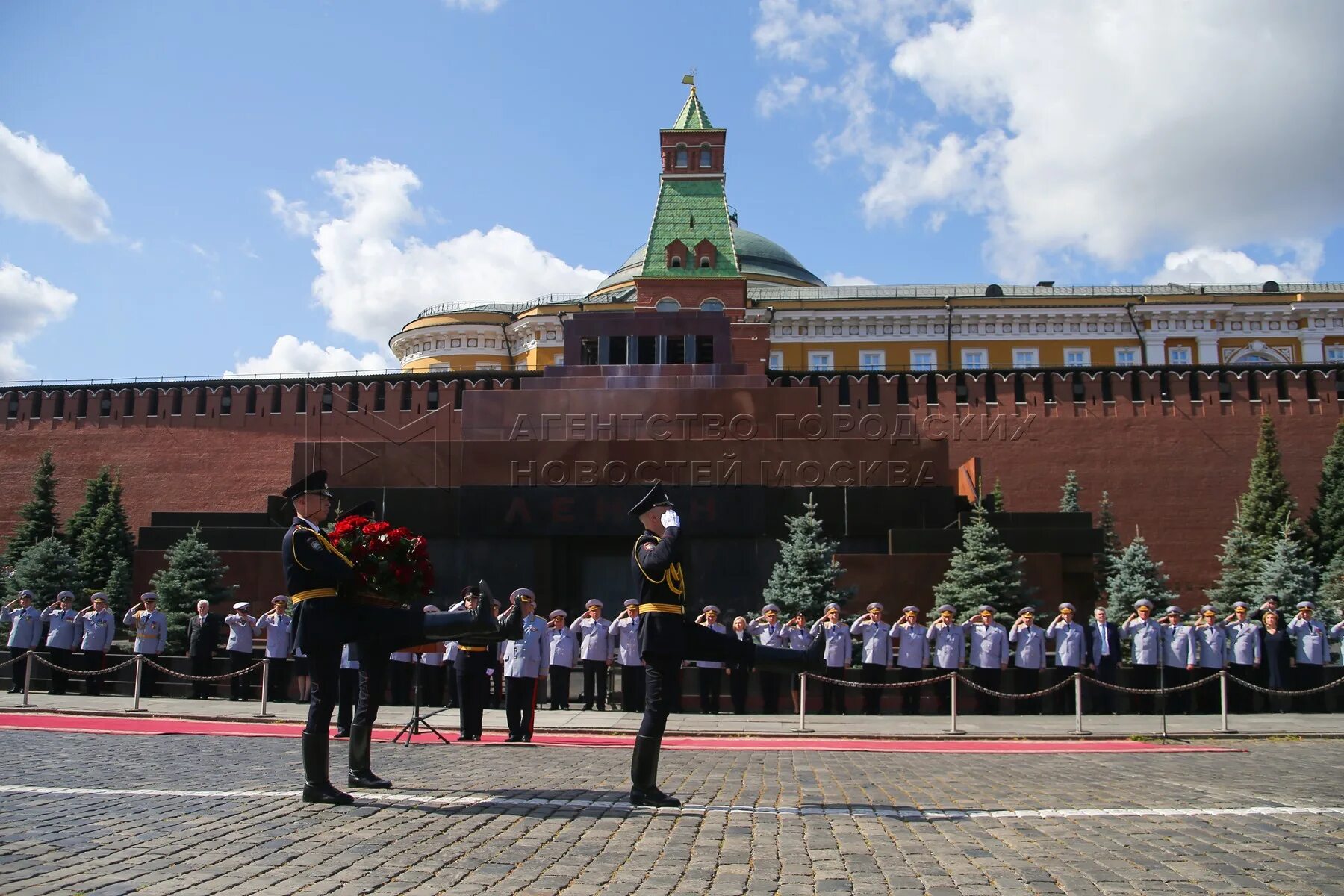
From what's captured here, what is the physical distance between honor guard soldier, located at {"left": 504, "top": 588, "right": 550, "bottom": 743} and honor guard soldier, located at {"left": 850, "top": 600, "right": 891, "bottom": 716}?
170 inches

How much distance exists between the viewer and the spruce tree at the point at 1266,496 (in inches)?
1084

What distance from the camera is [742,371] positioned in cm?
2145

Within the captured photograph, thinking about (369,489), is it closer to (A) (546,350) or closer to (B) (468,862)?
(B) (468,862)

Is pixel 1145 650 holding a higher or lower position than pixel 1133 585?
lower

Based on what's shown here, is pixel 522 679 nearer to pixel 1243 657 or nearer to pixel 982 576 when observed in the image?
pixel 982 576

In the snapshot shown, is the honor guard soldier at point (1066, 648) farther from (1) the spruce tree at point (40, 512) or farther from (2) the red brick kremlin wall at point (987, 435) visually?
(1) the spruce tree at point (40, 512)

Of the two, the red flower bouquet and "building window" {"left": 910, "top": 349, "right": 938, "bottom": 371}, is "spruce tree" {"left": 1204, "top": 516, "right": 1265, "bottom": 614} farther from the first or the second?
the red flower bouquet

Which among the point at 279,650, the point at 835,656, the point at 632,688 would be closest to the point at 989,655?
the point at 835,656

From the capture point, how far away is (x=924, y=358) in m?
43.3

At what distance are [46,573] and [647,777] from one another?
20578 mm

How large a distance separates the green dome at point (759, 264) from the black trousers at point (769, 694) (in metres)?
37.4

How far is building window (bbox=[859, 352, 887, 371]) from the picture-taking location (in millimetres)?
43344

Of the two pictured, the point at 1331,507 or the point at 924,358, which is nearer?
the point at 1331,507

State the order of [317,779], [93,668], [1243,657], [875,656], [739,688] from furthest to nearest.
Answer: [93,668] → [1243,657] → [739,688] → [875,656] → [317,779]
